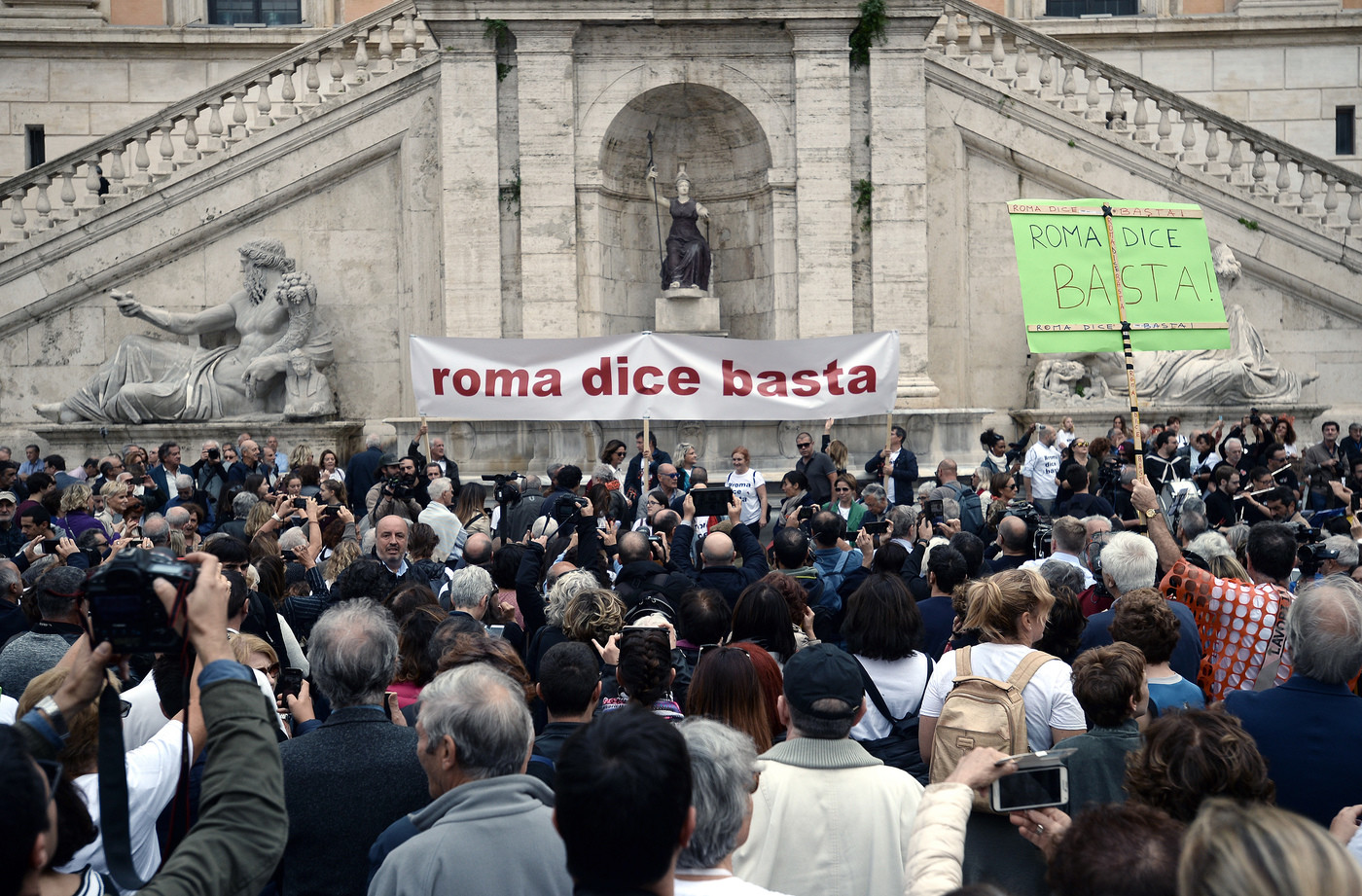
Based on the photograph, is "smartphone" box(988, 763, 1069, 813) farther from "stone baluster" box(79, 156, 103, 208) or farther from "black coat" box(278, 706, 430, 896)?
"stone baluster" box(79, 156, 103, 208)

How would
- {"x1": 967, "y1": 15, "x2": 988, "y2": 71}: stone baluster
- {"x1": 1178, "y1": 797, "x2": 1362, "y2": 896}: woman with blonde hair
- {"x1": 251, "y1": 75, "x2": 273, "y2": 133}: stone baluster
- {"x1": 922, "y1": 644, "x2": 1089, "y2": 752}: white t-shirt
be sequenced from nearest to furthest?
{"x1": 1178, "y1": 797, "x2": 1362, "y2": 896}: woman with blonde hair, {"x1": 922, "y1": 644, "x2": 1089, "y2": 752}: white t-shirt, {"x1": 251, "y1": 75, "x2": 273, "y2": 133}: stone baluster, {"x1": 967, "y1": 15, "x2": 988, "y2": 71}: stone baluster

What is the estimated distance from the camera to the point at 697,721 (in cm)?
342

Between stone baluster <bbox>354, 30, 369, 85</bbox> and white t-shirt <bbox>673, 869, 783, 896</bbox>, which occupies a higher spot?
stone baluster <bbox>354, 30, 369, 85</bbox>

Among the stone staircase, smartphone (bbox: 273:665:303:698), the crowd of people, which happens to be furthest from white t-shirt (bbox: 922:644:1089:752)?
the stone staircase

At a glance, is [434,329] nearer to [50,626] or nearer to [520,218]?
[520,218]

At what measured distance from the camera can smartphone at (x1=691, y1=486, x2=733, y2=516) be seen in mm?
8703

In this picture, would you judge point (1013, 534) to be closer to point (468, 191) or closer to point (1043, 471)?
point (1043, 471)

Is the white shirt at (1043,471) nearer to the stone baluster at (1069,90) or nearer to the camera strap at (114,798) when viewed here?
the stone baluster at (1069,90)

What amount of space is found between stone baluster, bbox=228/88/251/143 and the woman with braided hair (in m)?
14.9

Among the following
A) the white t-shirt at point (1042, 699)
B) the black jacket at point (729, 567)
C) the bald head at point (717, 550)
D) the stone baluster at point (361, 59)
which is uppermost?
the stone baluster at point (361, 59)

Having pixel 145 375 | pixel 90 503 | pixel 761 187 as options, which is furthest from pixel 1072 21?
pixel 90 503

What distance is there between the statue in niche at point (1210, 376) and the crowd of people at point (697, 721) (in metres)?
9.52

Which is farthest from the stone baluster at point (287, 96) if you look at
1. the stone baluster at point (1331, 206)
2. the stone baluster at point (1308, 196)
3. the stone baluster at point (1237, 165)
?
the stone baluster at point (1331, 206)

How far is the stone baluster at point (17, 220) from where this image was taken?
57.9 feet
